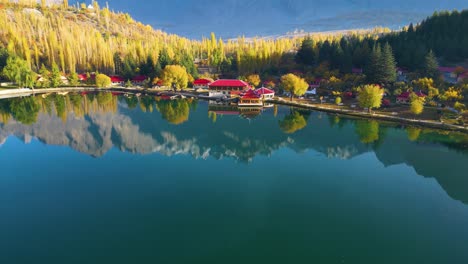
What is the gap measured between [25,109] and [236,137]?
142 feet

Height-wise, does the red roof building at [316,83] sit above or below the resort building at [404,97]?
above

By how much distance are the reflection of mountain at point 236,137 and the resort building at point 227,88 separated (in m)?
15.0

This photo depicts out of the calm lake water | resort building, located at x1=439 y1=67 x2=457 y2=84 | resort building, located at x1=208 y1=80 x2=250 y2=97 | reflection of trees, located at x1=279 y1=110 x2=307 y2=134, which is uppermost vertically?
resort building, located at x1=439 y1=67 x2=457 y2=84

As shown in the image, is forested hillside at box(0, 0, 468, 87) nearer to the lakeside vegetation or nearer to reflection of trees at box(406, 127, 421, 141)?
the lakeside vegetation

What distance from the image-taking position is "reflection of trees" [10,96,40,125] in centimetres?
5141

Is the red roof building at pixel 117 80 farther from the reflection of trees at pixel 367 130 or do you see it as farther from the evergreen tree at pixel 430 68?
the evergreen tree at pixel 430 68

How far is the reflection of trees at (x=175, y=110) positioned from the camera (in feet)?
174

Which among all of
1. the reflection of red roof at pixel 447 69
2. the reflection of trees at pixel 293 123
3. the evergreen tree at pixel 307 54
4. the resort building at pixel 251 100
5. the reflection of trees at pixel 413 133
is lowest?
the reflection of trees at pixel 413 133

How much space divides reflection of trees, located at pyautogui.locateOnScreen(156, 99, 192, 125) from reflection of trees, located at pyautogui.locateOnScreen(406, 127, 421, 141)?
3352 cm

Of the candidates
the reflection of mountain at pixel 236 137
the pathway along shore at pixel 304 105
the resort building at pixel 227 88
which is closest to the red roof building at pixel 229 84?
the resort building at pixel 227 88

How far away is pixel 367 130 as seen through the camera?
1753 inches

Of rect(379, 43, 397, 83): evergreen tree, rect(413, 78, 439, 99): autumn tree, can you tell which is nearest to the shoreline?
rect(413, 78, 439, 99): autumn tree

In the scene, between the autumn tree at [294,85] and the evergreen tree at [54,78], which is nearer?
the autumn tree at [294,85]

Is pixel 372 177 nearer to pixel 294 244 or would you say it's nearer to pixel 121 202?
pixel 294 244
